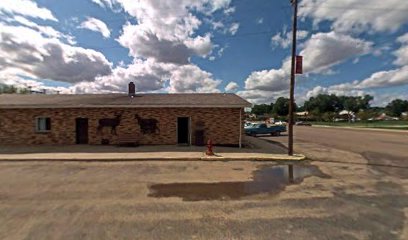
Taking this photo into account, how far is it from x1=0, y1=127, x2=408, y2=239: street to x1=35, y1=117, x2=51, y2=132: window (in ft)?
21.5

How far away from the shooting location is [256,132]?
2709 cm

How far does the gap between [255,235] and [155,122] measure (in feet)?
39.9

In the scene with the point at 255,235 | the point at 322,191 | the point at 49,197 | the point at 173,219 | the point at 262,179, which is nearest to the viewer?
the point at 255,235

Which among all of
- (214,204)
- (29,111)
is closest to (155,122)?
(29,111)

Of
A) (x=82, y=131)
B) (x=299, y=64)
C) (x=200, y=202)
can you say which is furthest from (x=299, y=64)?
(x=82, y=131)

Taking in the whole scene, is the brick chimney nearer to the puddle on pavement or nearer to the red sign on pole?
the red sign on pole

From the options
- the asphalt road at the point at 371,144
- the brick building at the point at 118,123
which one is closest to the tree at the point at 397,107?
the asphalt road at the point at 371,144

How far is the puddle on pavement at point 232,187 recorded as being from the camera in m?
6.53

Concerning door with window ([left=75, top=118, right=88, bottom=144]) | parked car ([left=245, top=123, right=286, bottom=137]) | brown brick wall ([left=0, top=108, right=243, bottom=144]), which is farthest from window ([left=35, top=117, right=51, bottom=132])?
parked car ([left=245, top=123, right=286, bottom=137])

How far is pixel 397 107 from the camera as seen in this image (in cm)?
13050

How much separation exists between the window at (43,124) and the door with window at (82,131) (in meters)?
1.82

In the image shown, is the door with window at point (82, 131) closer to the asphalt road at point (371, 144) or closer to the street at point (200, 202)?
the street at point (200, 202)

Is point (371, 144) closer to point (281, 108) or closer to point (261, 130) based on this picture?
point (261, 130)

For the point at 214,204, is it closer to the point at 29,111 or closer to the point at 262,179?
the point at 262,179
